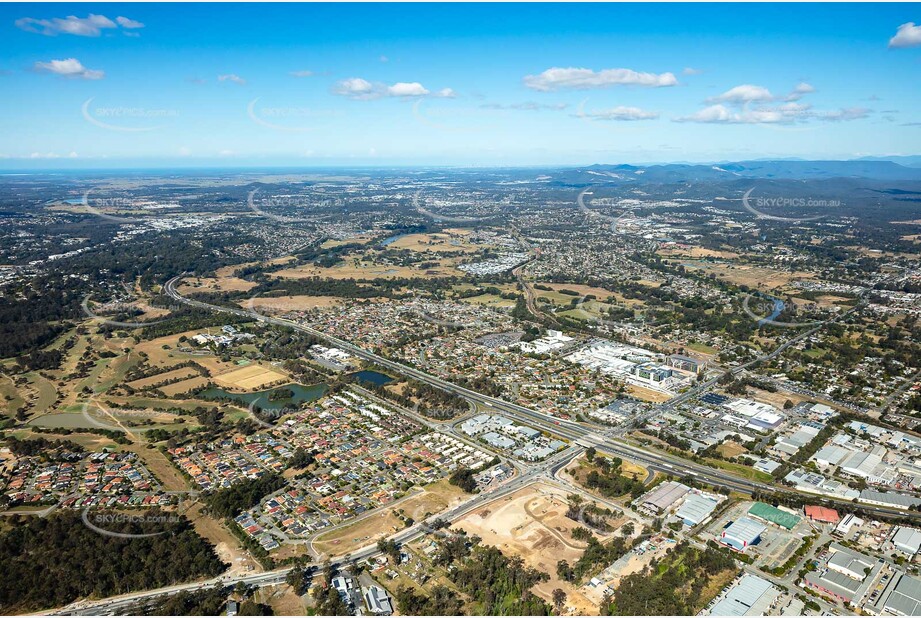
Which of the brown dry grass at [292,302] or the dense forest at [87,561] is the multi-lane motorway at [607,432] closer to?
the brown dry grass at [292,302]

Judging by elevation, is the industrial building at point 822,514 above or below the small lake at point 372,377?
above

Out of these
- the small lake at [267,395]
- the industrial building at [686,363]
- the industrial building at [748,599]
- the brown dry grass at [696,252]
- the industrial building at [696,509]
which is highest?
the brown dry grass at [696,252]

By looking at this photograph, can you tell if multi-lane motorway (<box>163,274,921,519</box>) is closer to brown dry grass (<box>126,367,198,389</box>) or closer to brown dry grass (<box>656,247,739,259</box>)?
brown dry grass (<box>126,367,198,389</box>)

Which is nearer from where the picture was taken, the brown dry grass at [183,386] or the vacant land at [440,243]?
the brown dry grass at [183,386]

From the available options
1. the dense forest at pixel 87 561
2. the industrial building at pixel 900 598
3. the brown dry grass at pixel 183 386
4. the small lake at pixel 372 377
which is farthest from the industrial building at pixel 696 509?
the brown dry grass at pixel 183 386

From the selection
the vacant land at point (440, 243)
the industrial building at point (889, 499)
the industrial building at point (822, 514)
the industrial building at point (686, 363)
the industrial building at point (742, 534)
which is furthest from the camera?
the vacant land at point (440, 243)

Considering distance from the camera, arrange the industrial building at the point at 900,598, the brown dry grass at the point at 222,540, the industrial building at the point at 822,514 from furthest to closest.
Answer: the industrial building at the point at 822,514 < the brown dry grass at the point at 222,540 < the industrial building at the point at 900,598

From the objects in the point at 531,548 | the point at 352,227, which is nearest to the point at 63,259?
the point at 352,227
